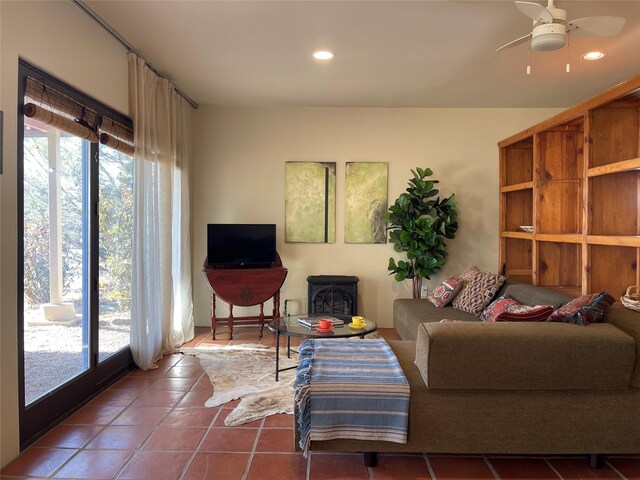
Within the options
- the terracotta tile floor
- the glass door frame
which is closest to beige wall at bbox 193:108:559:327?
the glass door frame

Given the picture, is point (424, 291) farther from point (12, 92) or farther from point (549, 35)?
point (12, 92)

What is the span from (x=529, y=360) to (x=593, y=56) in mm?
2609

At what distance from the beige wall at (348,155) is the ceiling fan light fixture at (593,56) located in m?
1.47

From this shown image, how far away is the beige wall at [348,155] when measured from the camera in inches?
192

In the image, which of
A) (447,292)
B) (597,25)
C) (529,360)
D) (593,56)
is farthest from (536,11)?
(447,292)

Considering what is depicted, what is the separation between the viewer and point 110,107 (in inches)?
118

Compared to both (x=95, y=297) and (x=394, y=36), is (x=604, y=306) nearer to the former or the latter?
(x=394, y=36)

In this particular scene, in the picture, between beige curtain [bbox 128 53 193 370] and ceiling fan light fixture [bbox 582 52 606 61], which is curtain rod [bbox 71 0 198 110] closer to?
beige curtain [bbox 128 53 193 370]

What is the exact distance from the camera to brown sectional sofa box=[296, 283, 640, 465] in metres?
1.94

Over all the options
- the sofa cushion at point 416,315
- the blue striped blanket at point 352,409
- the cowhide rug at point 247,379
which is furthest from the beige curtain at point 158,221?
the sofa cushion at point 416,315

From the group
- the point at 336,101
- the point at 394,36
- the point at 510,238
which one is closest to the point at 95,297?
the point at 394,36

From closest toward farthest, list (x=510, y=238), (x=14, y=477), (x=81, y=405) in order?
(x=14, y=477)
(x=81, y=405)
(x=510, y=238)

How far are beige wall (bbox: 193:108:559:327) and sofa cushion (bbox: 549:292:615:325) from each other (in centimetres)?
263

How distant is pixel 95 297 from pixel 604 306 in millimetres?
2969
